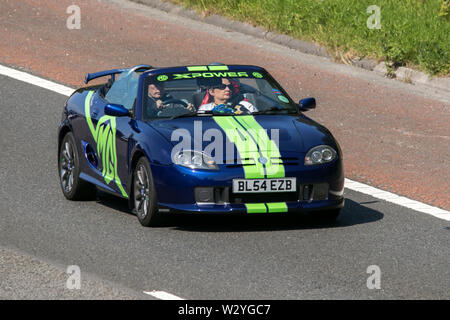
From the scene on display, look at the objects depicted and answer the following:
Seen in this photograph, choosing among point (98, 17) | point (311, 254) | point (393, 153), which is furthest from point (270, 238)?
point (98, 17)

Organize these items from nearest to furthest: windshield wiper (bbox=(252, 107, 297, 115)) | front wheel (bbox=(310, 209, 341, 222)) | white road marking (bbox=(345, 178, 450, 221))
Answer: front wheel (bbox=(310, 209, 341, 222)) < windshield wiper (bbox=(252, 107, 297, 115)) < white road marking (bbox=(345, 178, 450, 221))

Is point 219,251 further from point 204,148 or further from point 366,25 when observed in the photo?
point 366,25

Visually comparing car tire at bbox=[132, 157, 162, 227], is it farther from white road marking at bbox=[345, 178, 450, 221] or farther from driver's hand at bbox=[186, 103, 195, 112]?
white road marking at bbox=[345, 178, 450, 221]

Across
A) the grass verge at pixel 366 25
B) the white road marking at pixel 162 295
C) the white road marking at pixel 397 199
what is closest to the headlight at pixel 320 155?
the white road marking at pixel 397 199

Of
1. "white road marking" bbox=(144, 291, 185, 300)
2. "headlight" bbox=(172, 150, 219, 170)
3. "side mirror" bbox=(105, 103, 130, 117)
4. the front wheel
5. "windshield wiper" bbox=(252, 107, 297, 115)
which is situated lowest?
the front wheel

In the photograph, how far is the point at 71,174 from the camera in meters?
13.0

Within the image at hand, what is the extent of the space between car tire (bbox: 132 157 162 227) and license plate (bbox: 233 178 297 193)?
0.78 meters

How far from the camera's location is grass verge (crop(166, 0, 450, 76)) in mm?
18812

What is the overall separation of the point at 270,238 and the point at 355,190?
270 cm

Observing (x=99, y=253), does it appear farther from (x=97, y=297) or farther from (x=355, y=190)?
(x=355, y=190)

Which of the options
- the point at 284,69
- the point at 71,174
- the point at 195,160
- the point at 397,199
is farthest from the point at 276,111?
the point at 284,69

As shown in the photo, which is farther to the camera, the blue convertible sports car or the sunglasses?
the sunglasses

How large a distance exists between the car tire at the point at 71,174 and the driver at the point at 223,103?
1.75m

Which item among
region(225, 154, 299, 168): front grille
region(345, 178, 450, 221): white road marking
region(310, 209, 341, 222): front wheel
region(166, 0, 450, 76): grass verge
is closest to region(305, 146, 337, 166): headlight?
region(225, 154, 299, 168): front grille
